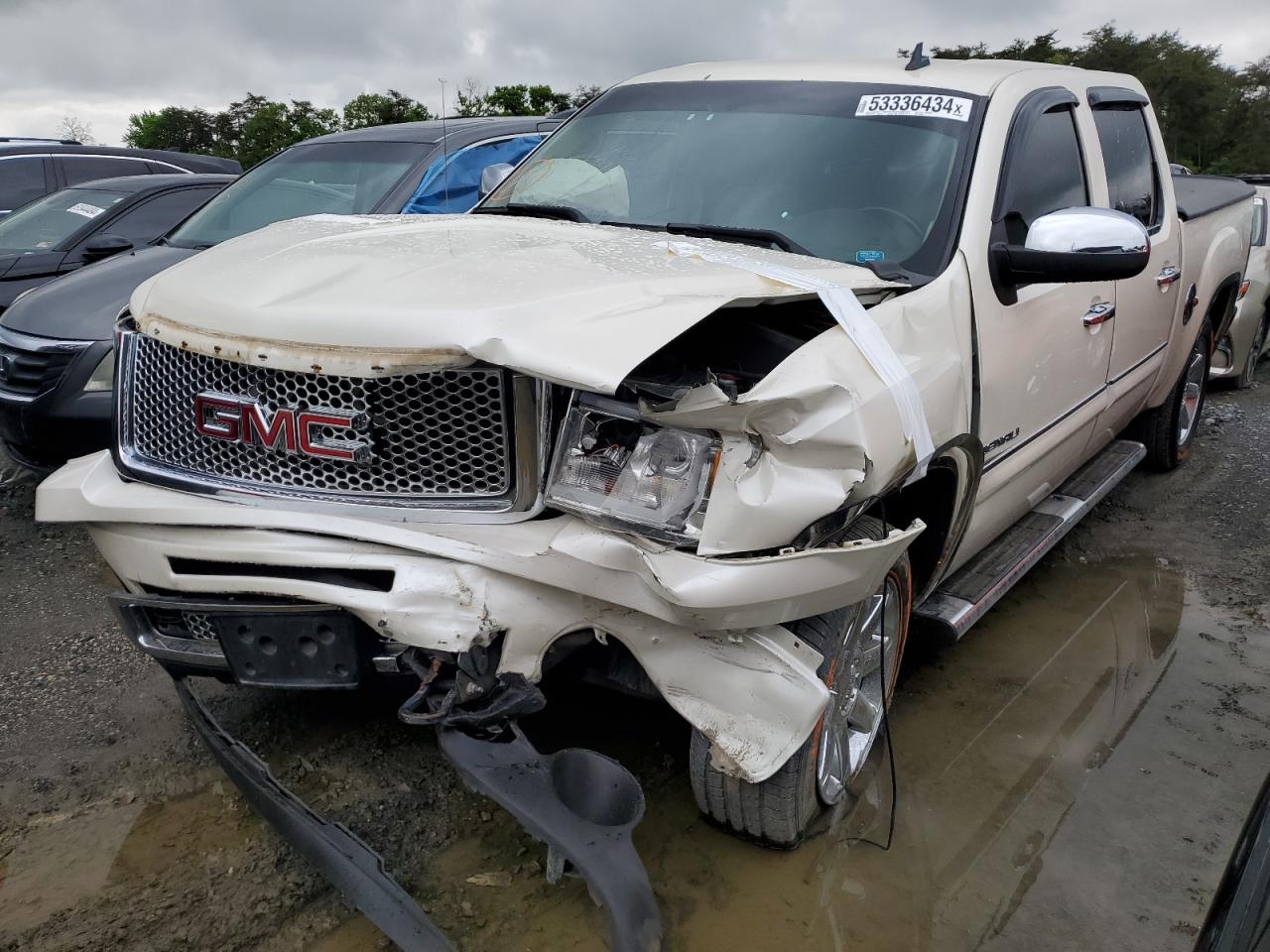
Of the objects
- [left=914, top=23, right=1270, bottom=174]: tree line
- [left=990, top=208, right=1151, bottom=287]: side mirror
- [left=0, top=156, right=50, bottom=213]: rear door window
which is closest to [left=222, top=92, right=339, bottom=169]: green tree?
[left=0, top=156, right=50, bottom=213]: rear door window

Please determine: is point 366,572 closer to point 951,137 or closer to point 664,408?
point 664,408

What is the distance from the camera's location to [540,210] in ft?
11.3

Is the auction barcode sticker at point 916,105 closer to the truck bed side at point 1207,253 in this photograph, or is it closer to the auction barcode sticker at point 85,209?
the truck bed side at point 1207,253

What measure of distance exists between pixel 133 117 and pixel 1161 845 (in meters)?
31.3

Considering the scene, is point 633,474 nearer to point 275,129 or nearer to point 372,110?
point 372,110

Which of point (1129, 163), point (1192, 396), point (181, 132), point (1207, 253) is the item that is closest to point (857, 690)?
point (1129, 163)

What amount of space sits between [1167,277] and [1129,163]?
0.53 meters

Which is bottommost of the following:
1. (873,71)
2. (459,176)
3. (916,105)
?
(459,176)

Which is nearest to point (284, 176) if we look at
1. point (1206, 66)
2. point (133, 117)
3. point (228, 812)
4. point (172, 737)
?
point (172, 737)

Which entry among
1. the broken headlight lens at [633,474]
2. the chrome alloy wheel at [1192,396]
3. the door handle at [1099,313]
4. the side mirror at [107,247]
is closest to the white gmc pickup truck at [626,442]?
the broken headlight lens at [633,474]

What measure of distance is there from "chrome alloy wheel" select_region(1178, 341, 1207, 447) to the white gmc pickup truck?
120 inches

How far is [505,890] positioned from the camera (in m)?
2.48

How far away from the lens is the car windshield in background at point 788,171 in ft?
9.98

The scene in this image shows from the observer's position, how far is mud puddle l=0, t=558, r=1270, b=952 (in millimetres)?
2393
